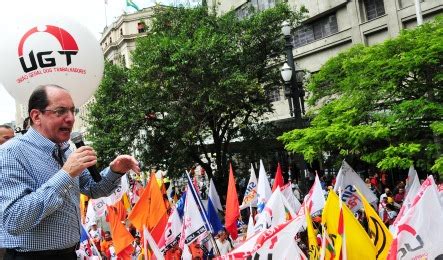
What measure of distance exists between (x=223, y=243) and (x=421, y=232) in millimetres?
6323

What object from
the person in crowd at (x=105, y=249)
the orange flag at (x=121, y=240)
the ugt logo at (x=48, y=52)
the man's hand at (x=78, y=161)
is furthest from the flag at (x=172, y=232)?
the man's hand at (x=78, y=161)

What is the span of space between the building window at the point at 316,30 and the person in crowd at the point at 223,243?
1537 cm

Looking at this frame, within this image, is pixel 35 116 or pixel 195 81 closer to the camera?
pixel 35 116

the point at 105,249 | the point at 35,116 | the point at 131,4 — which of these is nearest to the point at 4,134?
the point at 35,116

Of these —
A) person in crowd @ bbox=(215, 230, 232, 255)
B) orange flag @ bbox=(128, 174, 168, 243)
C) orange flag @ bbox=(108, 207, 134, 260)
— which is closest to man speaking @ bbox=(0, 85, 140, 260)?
orange flag @ bbox=(128, 174, 168, 243)

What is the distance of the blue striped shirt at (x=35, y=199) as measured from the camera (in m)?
1.98

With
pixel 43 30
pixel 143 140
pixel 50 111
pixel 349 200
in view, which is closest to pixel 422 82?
pixel 349 200

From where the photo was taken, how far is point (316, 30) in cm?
2428

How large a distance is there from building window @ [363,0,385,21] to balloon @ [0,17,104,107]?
61.2ft

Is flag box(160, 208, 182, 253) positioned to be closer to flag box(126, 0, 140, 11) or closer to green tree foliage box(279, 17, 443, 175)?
green tree foliage box(279, 17, 443, 175)

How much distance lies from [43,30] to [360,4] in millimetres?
19586

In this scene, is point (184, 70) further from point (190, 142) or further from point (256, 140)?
point (256, 140)

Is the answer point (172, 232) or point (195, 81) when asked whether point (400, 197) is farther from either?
point (195, 81)

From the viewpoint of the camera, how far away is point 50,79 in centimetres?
403
